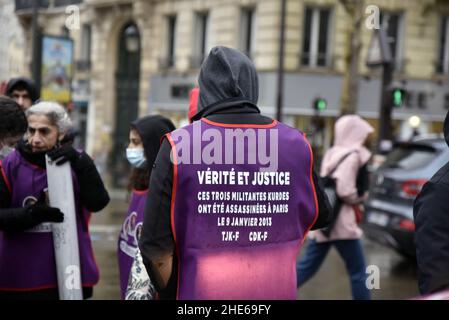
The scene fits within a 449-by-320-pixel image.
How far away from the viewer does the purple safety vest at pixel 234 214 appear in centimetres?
234

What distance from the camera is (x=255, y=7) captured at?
74.0ft

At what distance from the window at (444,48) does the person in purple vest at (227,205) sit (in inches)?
907

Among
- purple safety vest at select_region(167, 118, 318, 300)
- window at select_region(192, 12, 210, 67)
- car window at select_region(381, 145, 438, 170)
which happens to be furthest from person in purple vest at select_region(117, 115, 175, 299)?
window at select_region(192, 12, 210, 67)

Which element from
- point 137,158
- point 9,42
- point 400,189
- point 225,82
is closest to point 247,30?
point 9,42

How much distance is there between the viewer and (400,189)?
7.89 m

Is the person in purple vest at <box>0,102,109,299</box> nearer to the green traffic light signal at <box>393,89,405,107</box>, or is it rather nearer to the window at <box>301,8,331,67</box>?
the green traffic light signal at <box>393,89,405,107</box>

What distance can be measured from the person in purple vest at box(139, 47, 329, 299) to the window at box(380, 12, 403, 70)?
70.9 ft

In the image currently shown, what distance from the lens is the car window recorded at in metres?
7.84

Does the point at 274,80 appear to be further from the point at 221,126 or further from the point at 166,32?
the point at 221,126

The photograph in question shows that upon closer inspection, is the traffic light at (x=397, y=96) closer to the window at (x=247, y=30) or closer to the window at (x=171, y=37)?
the window at (x=247, y=30)

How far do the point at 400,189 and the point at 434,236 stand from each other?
18.8 feet

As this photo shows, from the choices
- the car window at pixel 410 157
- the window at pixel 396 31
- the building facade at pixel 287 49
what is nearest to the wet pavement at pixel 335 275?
the car window at pixel 410 157

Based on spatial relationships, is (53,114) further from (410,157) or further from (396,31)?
(396,31)
